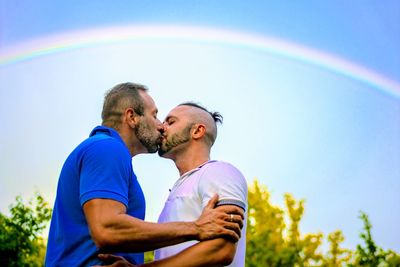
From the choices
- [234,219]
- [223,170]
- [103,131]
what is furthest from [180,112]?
[234,219]

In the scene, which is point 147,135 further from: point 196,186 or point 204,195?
point 204,195

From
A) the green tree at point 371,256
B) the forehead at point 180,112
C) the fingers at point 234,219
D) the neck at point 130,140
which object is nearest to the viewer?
the fingers at point 234,219

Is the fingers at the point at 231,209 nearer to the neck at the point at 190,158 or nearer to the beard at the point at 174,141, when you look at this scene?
the neck at the point at 190,158

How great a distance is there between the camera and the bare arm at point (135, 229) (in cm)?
271

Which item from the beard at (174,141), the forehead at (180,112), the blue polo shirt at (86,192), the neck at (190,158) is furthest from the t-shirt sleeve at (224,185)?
the forehead at (180,112)

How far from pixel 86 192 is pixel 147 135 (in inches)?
41.6

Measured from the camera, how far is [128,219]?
2.74 metres

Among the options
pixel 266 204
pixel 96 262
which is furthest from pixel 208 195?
pixel 266 204

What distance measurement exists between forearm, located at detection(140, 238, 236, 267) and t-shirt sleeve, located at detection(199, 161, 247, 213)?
0.83ft

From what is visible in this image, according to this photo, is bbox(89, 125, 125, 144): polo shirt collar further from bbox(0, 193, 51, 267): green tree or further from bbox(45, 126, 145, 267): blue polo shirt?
bbox(0, 193, 51, 267): green tree

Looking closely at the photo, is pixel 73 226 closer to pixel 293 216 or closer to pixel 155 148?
pixel 155 148

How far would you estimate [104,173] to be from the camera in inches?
111

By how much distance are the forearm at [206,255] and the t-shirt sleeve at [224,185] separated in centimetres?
25

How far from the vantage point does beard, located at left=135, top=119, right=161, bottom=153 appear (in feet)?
12.2
